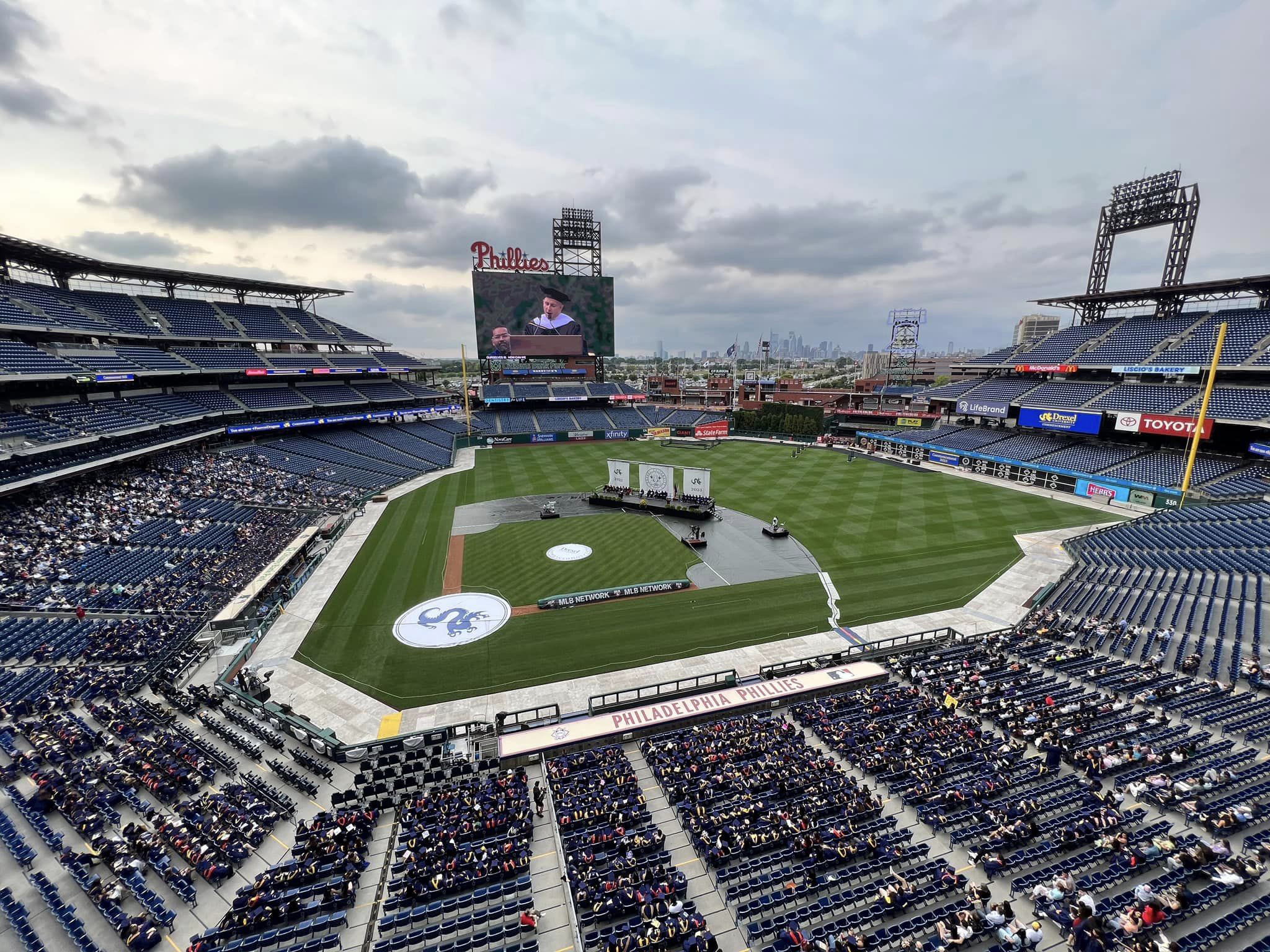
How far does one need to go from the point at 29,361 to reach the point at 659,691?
1868 inches

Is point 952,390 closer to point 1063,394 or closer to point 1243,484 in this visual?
point 1063,394

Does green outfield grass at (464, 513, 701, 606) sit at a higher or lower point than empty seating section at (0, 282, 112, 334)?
lower

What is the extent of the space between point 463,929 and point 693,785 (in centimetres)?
660

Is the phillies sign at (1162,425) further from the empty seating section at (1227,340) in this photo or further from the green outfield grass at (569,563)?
the green outfield grass at (569,563)

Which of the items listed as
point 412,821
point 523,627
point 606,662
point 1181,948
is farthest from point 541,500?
point 1181,948

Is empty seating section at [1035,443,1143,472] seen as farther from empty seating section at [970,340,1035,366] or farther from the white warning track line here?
the white warning track line

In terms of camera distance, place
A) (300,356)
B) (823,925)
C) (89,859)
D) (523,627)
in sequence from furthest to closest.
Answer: (300,356), (523,627), (89,859), (823,925)

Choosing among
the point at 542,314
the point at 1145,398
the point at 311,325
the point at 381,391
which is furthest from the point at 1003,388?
the point at 311,325

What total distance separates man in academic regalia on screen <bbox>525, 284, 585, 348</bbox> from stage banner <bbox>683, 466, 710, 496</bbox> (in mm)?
49871

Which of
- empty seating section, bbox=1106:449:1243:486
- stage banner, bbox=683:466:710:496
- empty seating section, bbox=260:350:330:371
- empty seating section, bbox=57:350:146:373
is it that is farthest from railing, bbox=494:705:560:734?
empty seating section, bbox=260:350:330:371

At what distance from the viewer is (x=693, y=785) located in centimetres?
1481

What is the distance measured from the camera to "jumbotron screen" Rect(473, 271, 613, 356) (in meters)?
80.8

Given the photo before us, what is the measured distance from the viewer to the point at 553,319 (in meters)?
84.7

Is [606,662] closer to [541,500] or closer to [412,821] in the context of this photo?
[412,821]
